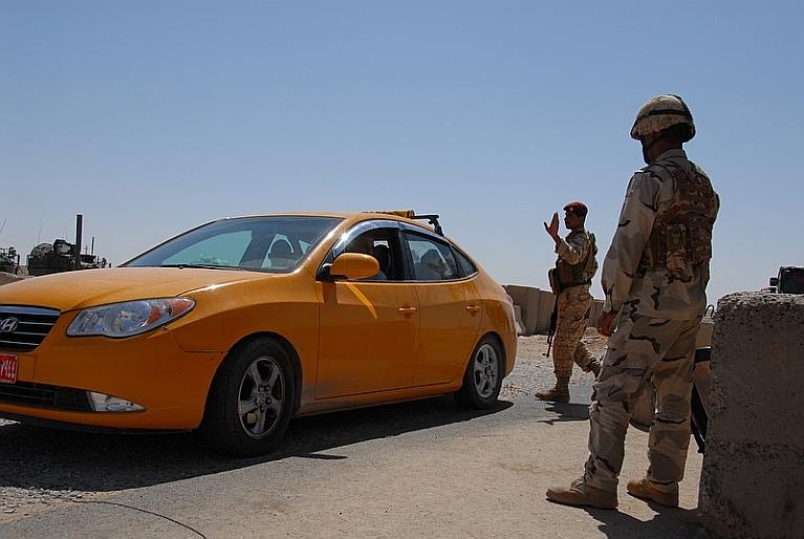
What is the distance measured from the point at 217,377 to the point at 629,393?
→ 226 cm

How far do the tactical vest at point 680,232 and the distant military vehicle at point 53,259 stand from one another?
22.9 meters

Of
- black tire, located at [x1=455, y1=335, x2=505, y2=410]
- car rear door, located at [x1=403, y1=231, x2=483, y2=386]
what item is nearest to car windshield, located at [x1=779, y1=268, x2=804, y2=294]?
black tire, located at [x1=455, y1=335, x2=505, y2=410]

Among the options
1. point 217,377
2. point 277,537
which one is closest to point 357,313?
point 217,377

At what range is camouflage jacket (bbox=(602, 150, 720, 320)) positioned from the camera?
14.3 ft

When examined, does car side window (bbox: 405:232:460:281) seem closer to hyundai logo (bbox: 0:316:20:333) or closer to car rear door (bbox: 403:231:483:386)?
car rear door (bbox: 403:231:483:386)

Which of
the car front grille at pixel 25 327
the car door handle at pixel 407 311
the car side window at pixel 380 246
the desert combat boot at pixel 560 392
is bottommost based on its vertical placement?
the desert combat boot at pixel 560 392

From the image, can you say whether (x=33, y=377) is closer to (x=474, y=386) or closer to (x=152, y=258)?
(x=152, y=258)

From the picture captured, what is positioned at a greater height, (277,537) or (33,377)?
(33,377)

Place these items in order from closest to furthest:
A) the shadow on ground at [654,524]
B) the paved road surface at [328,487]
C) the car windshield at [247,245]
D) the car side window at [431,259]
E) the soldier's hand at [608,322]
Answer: the paved road surface at [328,487]
the shadow on ground at [654,524]
the soldier's hand at [608,322]
the car windshield at [247,245]
the car side window at [431,259]

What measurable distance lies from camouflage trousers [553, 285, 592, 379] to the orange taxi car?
1266 mm

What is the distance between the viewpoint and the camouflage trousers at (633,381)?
438 cm

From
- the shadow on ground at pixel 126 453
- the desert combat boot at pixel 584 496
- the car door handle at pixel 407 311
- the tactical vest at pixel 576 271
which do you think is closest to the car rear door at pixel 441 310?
the car door handle at pixel 407 311

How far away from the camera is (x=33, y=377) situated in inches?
187

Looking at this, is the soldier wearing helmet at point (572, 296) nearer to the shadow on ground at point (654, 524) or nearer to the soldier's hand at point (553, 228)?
the soldier's hand at point (553, 228)
